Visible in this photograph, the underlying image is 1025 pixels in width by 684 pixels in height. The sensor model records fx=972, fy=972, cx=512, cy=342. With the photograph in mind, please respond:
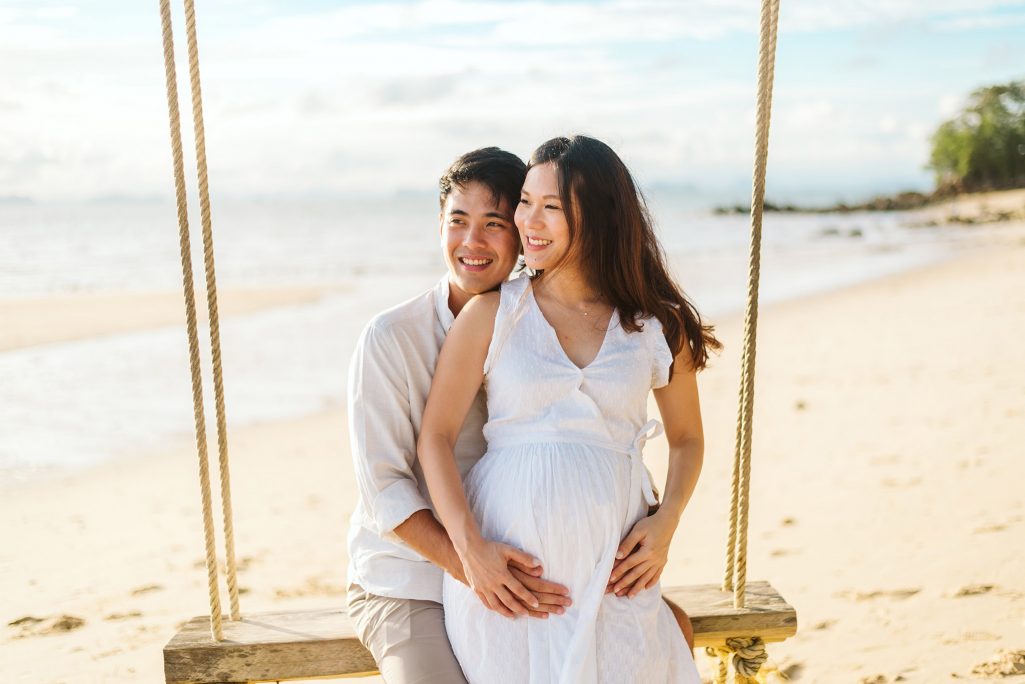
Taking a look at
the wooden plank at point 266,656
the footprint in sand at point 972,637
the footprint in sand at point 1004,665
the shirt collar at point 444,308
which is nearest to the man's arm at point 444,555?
the wooden plank at point 266,656

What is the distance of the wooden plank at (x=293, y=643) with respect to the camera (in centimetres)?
209

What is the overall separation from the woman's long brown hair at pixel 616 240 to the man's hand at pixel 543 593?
1.82 ft

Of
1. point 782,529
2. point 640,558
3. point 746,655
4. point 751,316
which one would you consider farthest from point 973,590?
point 640,558

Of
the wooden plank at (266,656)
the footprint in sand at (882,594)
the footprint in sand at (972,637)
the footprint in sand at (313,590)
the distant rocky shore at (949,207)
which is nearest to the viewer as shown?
the wooden plank at (266,656)

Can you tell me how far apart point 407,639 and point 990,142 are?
1639 inches

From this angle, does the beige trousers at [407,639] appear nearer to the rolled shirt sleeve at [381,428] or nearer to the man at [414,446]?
the man at [414,446]

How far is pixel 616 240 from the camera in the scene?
6.79ft

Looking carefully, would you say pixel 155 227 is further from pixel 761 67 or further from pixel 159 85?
pixel 761 67

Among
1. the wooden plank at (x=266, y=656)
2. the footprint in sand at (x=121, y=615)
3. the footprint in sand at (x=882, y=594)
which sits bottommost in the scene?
the footprint in sand at (x=121, y=615)

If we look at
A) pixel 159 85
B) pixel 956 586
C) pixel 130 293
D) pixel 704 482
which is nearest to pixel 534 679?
pixel 956 586

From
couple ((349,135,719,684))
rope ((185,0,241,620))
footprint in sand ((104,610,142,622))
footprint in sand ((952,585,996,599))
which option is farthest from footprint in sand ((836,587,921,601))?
footprint in sand ((104,610,142,622))

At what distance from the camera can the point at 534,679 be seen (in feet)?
5.99

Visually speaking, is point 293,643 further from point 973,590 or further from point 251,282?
point 251,282

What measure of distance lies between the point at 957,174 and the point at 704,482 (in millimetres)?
39073
